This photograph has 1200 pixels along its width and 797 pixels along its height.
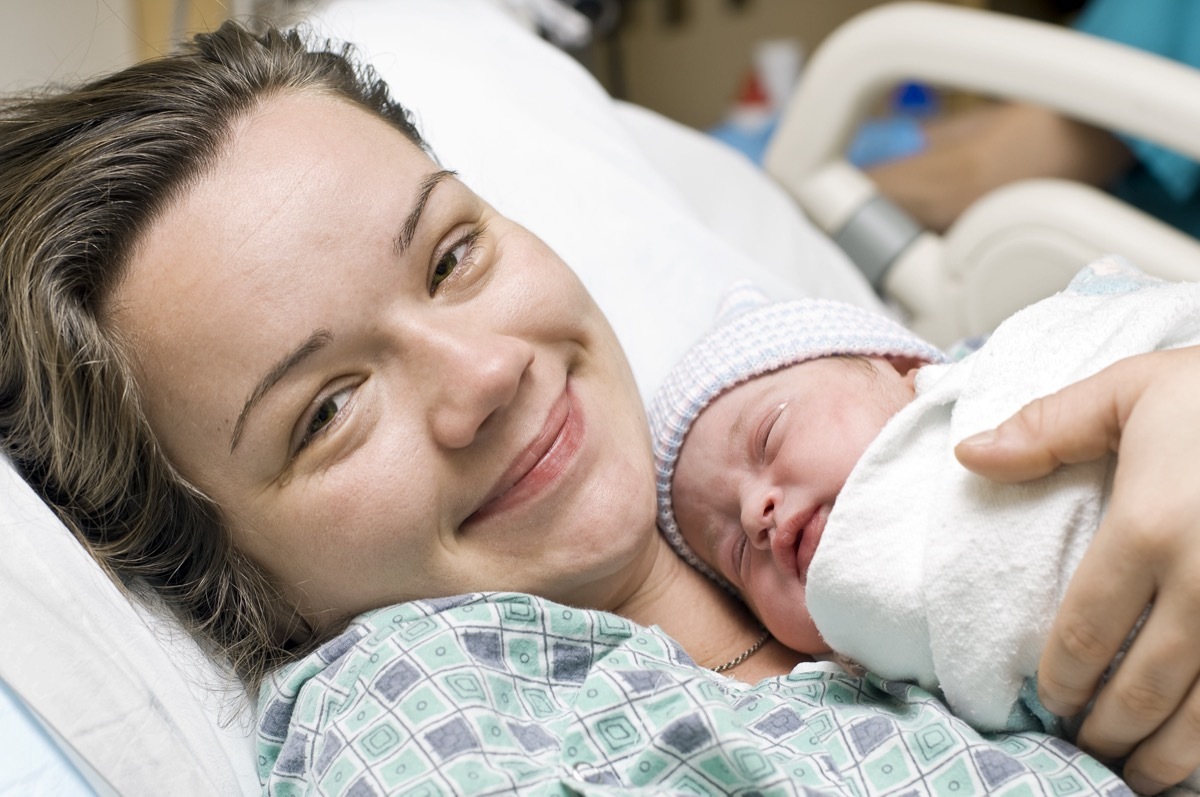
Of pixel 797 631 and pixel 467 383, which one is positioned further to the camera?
pixel 797 631

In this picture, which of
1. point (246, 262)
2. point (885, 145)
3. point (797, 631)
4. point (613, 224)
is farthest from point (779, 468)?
point (885, 145)

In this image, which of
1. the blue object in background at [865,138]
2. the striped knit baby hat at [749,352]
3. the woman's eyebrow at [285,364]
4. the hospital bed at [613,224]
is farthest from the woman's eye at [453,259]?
the blue object in background at [865,138]

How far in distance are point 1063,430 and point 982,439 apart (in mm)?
55

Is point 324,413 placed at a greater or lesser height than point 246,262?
lesser

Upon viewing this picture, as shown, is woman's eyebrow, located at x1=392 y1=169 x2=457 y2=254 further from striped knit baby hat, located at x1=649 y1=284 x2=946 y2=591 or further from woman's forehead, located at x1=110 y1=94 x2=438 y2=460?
striped knit baby hat, located at x1=649 y1=284 x2=946 y2=591

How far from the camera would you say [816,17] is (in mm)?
3412

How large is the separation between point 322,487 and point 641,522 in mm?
286

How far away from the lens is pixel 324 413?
927mm

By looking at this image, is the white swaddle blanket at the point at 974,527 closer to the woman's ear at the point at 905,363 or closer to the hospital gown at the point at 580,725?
the hospital gown at the point at 580,725

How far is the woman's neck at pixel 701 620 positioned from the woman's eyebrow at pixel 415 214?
426 mm

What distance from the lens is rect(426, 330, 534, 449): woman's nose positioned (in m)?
0.90

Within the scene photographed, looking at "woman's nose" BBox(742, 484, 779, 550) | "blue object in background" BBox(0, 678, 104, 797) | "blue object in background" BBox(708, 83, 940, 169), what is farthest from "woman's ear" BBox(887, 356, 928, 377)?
"blue object in background" BBox(708, 83, 940, 169)

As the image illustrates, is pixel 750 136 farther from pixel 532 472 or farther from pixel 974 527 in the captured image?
pixel 974 527

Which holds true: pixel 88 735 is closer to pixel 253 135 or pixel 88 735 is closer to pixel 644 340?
pixel 253 135
